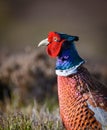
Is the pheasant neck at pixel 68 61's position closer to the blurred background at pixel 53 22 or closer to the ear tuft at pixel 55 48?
the ear tuft at pixel 55 48

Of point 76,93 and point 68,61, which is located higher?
point 68,61

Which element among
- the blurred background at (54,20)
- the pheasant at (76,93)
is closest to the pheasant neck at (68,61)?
the pheasant at (76,93)

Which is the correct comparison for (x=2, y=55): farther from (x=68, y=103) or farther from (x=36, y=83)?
(x=68, y=103)

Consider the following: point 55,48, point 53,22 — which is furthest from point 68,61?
point 53,22

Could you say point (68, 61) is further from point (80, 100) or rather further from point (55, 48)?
point (80, 100)

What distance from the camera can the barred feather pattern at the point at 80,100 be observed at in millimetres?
8094

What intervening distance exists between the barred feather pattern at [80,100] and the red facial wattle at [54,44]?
10.2 inches

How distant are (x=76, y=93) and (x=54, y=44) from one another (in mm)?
558

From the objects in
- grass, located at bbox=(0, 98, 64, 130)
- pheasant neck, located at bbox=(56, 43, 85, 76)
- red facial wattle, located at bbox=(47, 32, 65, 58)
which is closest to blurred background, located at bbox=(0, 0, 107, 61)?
grass, located at bbox=(0, 98, 64, 130)

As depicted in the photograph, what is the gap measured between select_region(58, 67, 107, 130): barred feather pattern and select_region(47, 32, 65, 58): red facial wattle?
0.26m

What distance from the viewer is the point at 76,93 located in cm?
816

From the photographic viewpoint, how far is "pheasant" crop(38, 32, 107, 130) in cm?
809

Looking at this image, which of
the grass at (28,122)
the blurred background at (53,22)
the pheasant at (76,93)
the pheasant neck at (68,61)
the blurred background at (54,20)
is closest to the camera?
the pheasant at (76,93)

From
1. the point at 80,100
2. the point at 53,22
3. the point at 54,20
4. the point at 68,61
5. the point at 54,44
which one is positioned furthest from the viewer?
the point at 54,20
